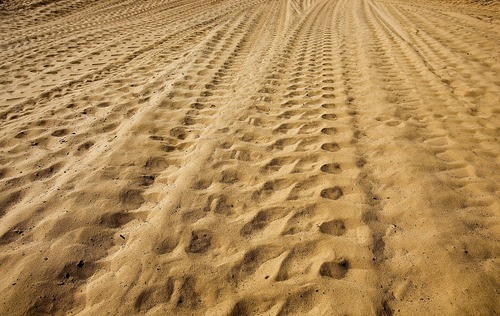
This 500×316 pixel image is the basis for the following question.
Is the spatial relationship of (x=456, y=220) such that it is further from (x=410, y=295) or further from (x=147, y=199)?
(x=147, y=199)

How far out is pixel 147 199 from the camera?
7.32ft

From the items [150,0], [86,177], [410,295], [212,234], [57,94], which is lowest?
[410,295]

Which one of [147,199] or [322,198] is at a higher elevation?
[147,199]

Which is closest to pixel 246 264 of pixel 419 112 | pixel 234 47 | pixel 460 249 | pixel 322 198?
pixel 322 198

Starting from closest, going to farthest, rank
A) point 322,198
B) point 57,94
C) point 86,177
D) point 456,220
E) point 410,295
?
point 410,295 → point 456,220 → point 322,198 → point 86,177 → point 57,94

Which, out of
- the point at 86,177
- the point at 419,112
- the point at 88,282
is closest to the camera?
the point at 88,282

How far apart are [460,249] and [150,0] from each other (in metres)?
13.3

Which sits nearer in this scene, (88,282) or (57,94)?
(88,282)

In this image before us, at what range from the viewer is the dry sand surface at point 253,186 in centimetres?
160

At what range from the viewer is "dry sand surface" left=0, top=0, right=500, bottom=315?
1.60 m

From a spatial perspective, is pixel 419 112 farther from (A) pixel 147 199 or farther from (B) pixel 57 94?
(B) pixel 57 94

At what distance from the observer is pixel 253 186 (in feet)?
7.70

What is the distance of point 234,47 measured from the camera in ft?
20.0

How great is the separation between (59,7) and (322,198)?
12.0 meters
